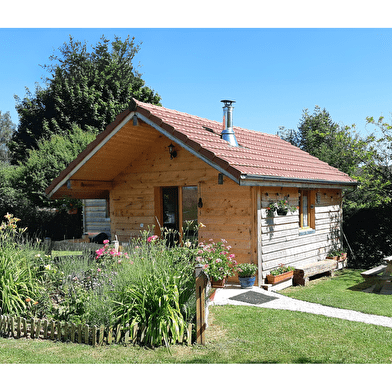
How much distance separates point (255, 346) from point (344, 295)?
4.48 meters

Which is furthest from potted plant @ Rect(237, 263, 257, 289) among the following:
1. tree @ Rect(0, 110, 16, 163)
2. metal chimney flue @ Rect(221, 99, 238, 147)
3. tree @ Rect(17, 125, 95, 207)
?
tree @ Rect(0, 110, 16, 163)

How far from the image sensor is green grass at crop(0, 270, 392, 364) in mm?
4902

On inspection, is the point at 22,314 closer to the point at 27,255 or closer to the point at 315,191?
the point at 27,255

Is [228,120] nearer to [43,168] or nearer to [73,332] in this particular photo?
[73,332]

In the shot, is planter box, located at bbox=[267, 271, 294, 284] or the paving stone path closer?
the paving stone path

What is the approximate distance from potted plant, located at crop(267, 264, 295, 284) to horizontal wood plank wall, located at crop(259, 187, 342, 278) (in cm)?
12

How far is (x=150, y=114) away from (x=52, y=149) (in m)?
12.9

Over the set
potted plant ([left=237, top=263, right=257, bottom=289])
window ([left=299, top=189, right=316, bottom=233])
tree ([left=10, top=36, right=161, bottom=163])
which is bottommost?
potted plant ([left=237, top=263, right=257, bottom=289])

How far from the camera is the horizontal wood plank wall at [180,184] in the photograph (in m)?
Result: 9.20

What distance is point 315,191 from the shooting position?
40.1 ft

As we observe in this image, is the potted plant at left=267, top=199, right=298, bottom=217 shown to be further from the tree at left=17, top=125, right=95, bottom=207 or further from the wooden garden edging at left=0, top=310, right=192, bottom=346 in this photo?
the tree at left=17, top=125, right=95, bottom=207

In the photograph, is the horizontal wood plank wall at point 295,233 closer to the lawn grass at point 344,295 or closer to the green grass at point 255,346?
the lawn grass at point 344,295

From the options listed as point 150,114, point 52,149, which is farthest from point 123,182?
point 52,149

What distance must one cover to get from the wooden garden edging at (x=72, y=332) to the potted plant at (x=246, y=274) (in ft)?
11.5
